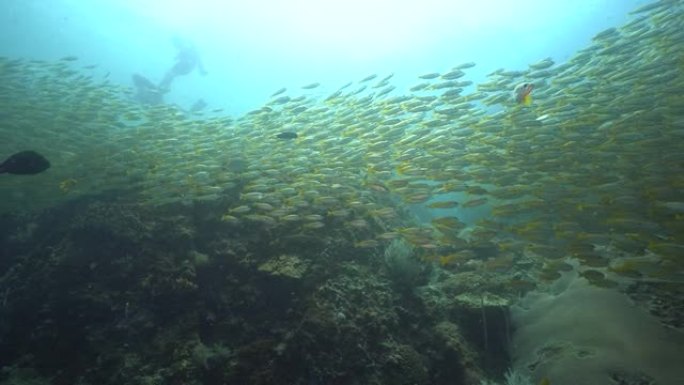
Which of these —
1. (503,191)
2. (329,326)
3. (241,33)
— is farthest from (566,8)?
(329,326)

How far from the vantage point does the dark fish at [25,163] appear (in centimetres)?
605

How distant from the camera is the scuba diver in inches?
1185

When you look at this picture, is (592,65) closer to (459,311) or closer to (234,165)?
(459,311)

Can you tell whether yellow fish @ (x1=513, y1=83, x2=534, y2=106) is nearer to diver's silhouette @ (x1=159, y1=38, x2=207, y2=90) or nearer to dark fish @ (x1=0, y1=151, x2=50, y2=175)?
dark fish @ (x1=0, y1=151, x2=50, y2=175)

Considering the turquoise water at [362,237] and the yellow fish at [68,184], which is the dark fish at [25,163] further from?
the yellow fish at [68,184]

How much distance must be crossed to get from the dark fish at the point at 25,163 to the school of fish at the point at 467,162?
309 centimetres

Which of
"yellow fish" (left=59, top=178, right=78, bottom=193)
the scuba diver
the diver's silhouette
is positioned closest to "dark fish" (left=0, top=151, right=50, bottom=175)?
"yellow fish" (left=59, top=178, right=78, bottom=193)

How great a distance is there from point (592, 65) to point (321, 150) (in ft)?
26.3

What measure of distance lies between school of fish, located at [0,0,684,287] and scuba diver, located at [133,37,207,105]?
15781 mm

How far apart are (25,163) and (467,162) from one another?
30.4 feet

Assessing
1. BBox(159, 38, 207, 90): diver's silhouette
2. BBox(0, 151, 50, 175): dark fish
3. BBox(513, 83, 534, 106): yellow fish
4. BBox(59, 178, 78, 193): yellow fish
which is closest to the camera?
BBox(0, 151, 50, 175): dark fish

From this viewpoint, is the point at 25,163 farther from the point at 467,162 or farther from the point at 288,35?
the point at 288,35

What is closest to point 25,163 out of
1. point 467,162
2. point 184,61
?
point 467,162

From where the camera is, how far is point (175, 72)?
114 feet
